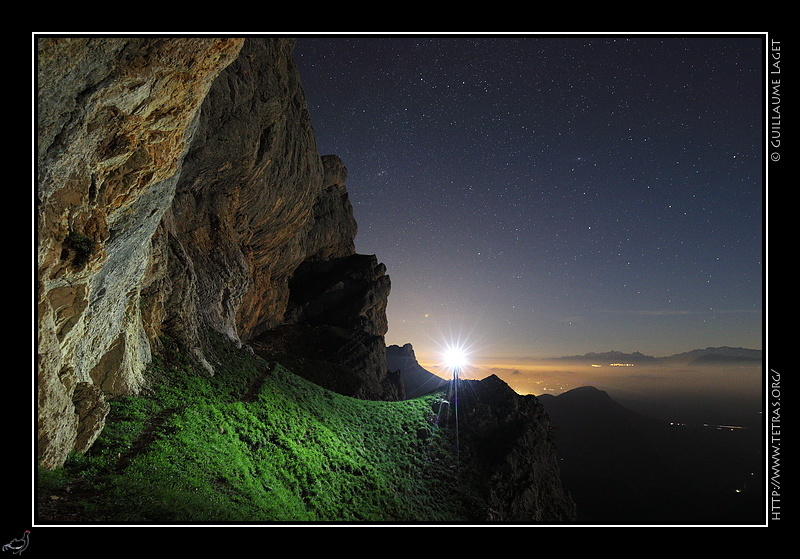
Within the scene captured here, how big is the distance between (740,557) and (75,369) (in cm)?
1862

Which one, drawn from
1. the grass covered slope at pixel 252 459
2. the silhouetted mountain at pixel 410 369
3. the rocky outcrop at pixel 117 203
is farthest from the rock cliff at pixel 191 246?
the silhouetted mountain at pixel 410 369

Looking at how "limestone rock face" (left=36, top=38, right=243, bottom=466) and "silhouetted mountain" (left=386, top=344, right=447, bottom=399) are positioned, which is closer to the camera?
"limestone rock face" (left=36, top=38, right=243, bottom=466)

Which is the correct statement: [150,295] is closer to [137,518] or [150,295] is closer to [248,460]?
[248,460]

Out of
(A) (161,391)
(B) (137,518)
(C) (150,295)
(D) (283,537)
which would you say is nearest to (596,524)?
(D) (283,537)

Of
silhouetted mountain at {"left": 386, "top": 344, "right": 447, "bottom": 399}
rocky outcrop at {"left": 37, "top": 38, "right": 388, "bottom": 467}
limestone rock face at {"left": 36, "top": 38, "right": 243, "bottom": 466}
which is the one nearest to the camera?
limestone rock face at {"left": 36, "top": 38, "right": 243, "bottom": 466}

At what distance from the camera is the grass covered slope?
33.3 ft

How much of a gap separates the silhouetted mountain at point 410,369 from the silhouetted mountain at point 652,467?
33.7 meters

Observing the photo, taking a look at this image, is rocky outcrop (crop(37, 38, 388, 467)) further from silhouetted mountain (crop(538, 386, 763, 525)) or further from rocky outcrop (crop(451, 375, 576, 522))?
silhouetted mountain (crop(538, 386, 763, 525))
